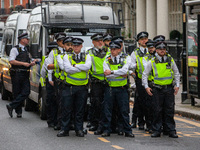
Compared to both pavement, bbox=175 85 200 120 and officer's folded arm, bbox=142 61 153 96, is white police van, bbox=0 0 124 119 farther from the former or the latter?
officer's folded arm, bbox=142 61 153 96

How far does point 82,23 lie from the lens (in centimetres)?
1421

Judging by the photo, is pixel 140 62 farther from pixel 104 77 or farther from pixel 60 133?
pixel 60 133

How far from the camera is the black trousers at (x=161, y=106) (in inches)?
435

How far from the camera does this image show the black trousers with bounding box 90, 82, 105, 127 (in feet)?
37.2

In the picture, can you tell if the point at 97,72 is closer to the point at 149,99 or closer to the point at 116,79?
the point at 116,79

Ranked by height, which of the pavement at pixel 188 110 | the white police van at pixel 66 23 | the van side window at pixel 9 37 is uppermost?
the white police van at pixel 66 23

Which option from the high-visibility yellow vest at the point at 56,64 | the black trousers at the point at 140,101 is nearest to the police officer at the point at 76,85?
the high-visibility yellow vest at the point at 56,64

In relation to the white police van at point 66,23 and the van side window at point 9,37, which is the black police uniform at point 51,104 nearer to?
the white police van at point 66,23

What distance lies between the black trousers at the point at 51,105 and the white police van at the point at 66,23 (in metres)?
0.98

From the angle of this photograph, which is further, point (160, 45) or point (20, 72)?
point (20, 72)

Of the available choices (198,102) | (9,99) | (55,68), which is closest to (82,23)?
(55,68)

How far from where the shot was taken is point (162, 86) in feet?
36.2

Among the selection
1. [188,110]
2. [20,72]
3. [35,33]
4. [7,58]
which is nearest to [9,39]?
[7,58]

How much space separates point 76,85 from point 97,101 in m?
0.67
